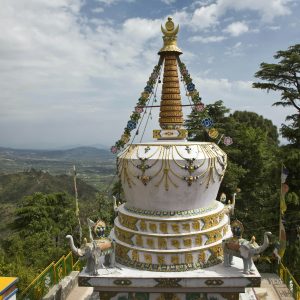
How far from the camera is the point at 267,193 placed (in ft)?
77.5

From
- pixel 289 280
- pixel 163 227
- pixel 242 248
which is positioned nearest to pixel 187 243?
pixel 163 227

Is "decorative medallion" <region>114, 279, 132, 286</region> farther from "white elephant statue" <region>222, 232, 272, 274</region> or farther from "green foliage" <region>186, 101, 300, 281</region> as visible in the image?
"green foliage" <region>186, 101, 300, 281</region>

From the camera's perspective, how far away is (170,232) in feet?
37.1

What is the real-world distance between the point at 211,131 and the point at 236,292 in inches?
235

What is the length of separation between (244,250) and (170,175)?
351cm

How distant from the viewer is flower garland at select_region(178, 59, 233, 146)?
12836 millimetres

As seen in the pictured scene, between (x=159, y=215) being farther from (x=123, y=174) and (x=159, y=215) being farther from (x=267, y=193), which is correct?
(x=267, y=193)

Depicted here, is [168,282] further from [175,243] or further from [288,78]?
[288,78]

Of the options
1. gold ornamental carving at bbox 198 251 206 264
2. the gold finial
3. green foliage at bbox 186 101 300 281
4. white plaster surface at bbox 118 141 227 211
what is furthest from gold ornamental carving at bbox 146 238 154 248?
green foliage at bbox 186 101 300 281

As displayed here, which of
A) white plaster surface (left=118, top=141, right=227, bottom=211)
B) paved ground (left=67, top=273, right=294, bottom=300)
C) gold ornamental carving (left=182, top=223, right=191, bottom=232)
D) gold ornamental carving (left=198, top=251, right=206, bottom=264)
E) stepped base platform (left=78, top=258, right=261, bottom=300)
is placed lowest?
paved ground (left=67, top=273, right=294, bottom=300)

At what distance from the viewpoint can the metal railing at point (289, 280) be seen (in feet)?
44.2

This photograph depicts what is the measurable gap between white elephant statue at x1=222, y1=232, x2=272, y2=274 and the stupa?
1.03ft

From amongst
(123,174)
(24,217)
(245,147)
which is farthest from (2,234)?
(123,174)

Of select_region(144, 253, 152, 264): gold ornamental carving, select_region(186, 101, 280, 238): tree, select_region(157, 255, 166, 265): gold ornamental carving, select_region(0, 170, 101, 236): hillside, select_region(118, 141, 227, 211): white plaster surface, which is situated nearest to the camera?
select_region(118, 141, 227, 211): white plaster surface
